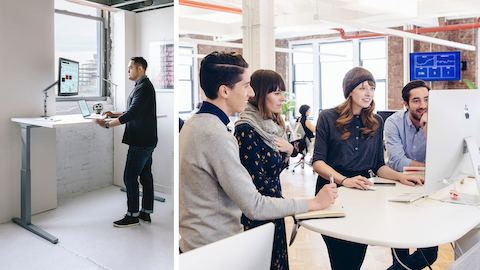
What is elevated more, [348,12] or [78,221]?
[348,12]

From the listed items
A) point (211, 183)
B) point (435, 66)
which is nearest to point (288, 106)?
point (435, 66)

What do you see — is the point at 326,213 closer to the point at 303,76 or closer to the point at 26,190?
the point at 26,190

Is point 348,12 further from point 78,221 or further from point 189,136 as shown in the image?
point 78,221

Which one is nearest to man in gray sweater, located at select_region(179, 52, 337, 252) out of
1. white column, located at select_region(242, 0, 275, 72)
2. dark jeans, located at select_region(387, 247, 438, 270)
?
dark jeans, located at select_region(387, 247, 438, 270)

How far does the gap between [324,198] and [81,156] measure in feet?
3.36

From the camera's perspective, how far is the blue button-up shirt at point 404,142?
2.18 metres

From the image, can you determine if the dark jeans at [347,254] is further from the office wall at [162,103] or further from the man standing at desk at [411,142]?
the office wall at [162,103]

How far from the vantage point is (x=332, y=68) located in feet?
29.3

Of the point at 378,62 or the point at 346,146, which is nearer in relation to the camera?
the point at 346,146

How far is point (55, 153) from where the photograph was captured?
0.46m

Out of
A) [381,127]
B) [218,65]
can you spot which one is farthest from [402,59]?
[218,65]

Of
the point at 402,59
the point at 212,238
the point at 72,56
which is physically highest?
the point at 402,59

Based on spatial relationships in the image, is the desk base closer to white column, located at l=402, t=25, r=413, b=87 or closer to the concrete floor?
the concrete floor

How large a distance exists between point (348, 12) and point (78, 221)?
550cm
